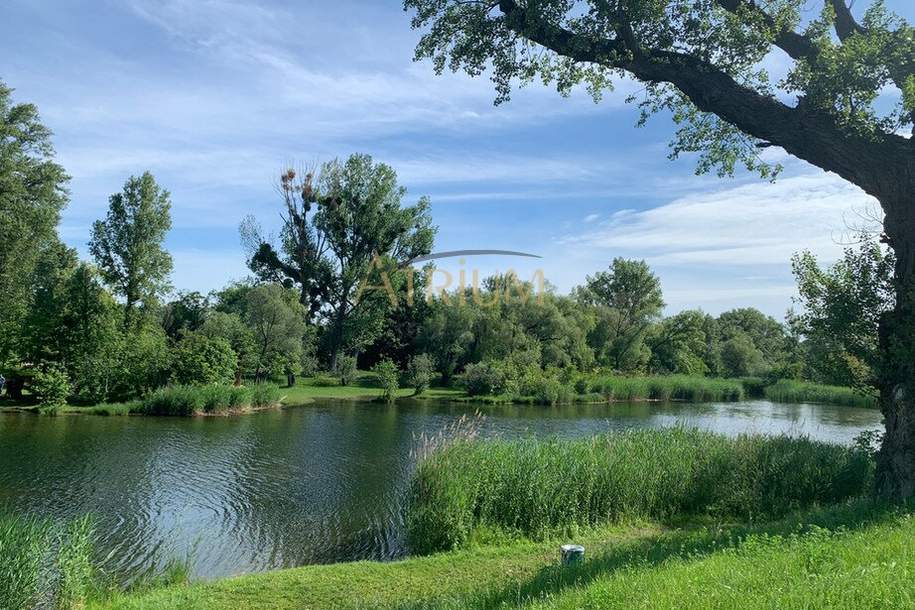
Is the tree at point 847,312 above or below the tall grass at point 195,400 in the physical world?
above

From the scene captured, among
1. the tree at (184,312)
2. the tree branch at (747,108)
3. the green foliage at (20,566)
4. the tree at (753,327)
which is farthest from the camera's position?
the tree at (753,327)

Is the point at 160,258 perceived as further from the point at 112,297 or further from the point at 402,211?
the point at 402,211

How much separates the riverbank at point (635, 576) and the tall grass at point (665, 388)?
3058 cm

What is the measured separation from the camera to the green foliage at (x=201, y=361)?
27625 mm

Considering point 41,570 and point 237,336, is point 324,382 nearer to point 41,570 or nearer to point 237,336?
point 237,336

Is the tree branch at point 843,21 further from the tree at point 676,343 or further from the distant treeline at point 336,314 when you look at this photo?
the tree at point 676,343

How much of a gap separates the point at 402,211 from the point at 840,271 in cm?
3629

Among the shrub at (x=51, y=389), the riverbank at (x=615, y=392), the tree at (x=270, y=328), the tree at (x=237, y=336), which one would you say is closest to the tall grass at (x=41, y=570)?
the shrub at (x=51, y=389)

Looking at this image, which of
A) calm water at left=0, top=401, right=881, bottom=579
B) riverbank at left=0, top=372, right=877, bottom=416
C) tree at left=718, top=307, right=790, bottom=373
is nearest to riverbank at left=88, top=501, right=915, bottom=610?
calm water at left=0, top=401, right=881, bottom=579

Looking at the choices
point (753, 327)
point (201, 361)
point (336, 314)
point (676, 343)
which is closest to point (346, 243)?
point (336, 314)

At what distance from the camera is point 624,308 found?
53781mm

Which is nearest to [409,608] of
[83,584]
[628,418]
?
[83,584]

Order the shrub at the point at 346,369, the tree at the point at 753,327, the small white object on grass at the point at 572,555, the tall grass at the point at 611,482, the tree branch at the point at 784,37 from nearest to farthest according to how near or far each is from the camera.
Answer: the small white object on grass at the point at 572,555 < the tree branch at the point at 784,37 < the tall grass at the point at 611,482 < the shrub at the point at 346,369 < the tree at the point at 753,327

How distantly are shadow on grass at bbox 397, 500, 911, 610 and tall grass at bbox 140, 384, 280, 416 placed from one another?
2191cm
